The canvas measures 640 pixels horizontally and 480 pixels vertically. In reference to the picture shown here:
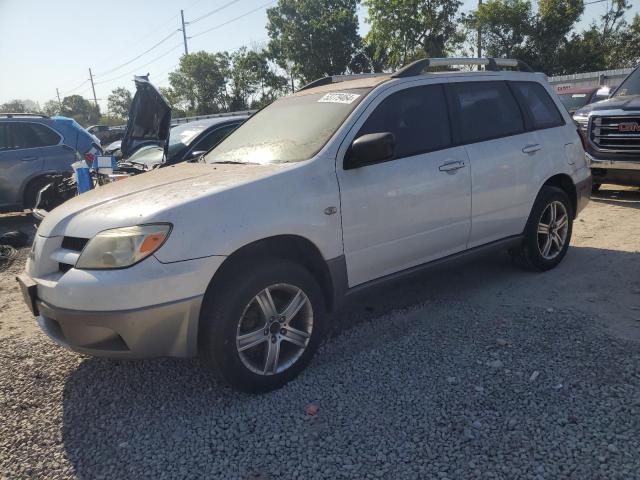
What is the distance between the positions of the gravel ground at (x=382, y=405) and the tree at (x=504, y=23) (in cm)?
3262

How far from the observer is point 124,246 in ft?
8.63

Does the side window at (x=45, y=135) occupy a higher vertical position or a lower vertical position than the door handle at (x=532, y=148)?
higher

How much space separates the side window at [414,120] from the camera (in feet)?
11.9

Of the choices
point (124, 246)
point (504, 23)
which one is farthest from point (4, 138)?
point (504, 23)

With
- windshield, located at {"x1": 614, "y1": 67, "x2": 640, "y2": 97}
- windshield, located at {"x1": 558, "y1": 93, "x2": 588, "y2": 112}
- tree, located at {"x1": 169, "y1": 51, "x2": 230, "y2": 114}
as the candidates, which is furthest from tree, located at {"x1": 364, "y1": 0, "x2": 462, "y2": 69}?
tree, located at {"x1": 169, "y1": 51, "x2": 230, "y2": 114}

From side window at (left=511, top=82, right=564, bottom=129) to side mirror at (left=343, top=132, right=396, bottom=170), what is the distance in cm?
209

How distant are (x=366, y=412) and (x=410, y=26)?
2765 cm

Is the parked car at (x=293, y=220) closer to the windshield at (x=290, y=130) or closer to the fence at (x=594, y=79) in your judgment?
the windshield at (x=290, y=130)

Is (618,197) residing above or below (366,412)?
below

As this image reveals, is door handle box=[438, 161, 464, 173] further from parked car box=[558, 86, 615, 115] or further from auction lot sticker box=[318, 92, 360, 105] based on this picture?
parked car box=[558, 86, 615, 115]

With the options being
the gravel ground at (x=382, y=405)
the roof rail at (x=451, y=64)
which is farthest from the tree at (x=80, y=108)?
the gravel ground at (x=382, y=405)

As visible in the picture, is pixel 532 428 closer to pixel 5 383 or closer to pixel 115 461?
pixel 115 461

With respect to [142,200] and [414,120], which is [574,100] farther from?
[142,200]

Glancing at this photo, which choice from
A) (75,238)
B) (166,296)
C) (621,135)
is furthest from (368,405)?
(621,135)
